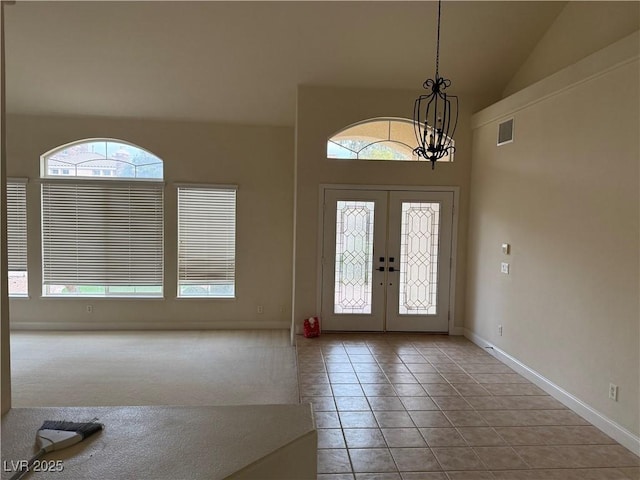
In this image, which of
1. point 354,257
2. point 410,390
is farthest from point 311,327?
point 410,390

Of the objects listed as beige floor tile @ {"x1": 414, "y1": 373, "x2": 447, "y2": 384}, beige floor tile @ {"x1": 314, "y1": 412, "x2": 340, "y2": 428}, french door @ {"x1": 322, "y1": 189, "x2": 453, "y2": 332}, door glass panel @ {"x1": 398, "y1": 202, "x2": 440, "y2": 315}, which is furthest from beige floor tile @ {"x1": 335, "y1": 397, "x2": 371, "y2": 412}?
door glass panel @ {"x1": 398, "y1": 202, "x2": 440, "y2": 315}

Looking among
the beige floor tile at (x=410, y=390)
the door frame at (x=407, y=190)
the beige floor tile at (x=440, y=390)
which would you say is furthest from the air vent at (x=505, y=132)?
the beige floor tile at (x=410, y=390)

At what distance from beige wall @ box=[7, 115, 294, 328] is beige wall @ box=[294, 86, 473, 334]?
112cm

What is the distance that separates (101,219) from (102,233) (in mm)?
216

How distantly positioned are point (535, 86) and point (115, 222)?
5913 mm

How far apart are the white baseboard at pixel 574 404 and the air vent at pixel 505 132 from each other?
239cm

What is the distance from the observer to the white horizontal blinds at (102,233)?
21.0 feet

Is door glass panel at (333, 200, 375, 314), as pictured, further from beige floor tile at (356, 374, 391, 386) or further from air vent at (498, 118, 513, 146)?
air vent at (498, 118, 513, 146)

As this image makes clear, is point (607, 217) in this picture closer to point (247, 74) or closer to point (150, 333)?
point (247, 74)

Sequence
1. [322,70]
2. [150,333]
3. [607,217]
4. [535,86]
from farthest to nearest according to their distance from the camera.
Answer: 1. [150,333]
2. [322,70]
3. [535,86]
4. [607,217]

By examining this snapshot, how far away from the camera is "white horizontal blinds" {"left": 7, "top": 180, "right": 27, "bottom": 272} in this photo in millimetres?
6297

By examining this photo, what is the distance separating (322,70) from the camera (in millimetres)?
5184

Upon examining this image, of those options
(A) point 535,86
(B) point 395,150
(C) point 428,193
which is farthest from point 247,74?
(A) point 535,86

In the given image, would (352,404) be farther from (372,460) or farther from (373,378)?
(372,460)
